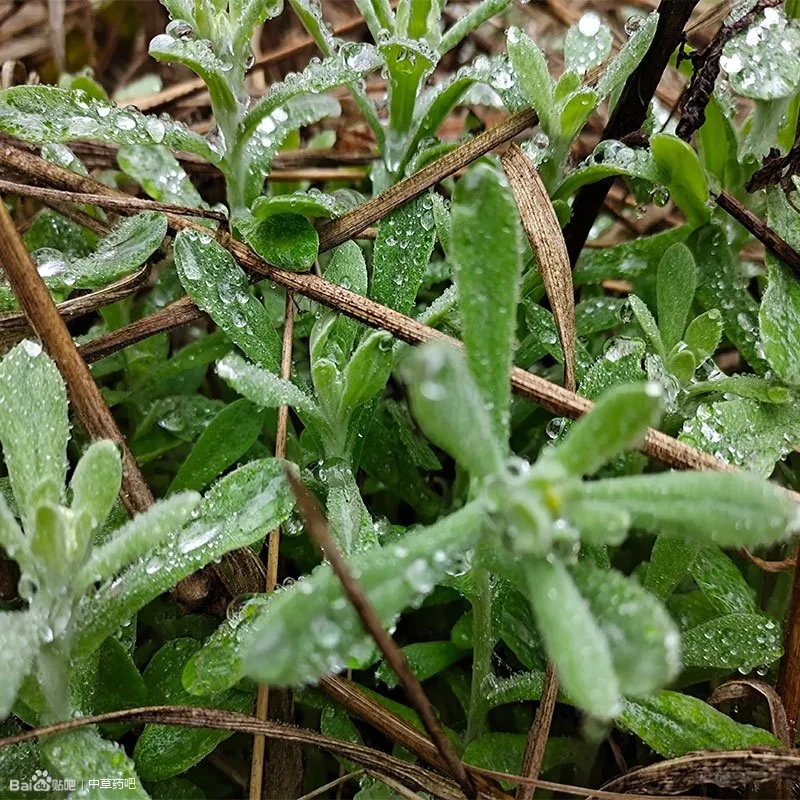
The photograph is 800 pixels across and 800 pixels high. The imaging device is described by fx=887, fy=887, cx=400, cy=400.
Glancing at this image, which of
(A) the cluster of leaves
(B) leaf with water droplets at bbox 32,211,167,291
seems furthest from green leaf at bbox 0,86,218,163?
(B) leaf with water droplets at bbox 32,211,167,291

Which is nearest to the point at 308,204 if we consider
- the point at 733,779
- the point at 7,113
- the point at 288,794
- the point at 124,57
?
the point at 7,113

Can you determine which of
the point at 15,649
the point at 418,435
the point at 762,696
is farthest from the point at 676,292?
the point at 15,649

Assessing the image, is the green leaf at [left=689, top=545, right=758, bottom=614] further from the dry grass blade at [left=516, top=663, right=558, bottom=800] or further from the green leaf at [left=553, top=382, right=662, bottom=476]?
the green leaf at [left=553, top=382, right=662, bottom=476]

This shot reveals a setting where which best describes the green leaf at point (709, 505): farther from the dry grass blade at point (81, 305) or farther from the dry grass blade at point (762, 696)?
the dry grass blade at point (81, 305)

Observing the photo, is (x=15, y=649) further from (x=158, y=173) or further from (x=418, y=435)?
(x=158, y=173)

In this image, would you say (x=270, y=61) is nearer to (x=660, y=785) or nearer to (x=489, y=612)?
(x=489, y=612)
